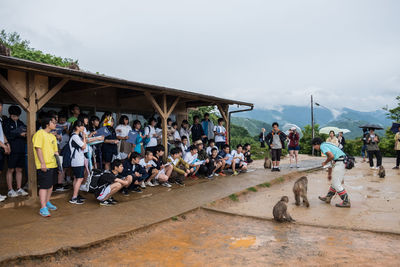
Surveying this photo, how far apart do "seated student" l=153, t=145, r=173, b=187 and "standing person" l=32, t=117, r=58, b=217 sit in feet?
9.70

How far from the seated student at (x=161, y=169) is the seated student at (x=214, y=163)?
182 cm

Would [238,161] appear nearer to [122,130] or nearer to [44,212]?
[122,130]

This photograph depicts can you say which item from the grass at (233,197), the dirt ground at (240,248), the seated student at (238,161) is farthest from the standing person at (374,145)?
the dirt ground at (240,248)

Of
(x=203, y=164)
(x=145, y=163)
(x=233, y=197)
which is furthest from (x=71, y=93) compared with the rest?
(x=233, y=197)

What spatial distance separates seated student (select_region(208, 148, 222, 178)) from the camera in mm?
9422

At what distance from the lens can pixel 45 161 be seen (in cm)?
500

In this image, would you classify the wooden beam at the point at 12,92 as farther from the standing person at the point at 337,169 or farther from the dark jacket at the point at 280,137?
the dark jacket at the point at 280,137

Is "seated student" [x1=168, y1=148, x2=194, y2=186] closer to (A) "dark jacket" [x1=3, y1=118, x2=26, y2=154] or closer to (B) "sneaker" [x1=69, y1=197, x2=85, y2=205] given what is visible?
(B) "sneaker" [x1=69, y1=197, x2=85, y2=205]

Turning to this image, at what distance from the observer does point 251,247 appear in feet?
13.7

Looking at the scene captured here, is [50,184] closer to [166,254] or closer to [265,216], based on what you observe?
[166,254]

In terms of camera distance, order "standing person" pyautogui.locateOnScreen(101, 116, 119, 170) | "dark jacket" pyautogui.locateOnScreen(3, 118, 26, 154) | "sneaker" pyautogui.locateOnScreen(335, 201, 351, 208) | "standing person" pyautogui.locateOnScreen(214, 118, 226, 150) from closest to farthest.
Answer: "dark jacket" pyautogui.locateOnScreen(3, 118, 26, 154), "sneaker" pyautogui.locateOnScreen(335, 201, 351, 208), "standing person" pyautogui.locateOnScreen(101, 116, 119, 170), "standing person" pyautogui.locateOnScreen(214, 118, 226, 150)

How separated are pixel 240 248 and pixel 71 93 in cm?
667

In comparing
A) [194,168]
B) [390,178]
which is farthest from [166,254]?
[390,178]

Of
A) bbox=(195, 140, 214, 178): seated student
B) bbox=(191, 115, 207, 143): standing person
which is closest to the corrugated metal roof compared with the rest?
bbox=(191, 115, 207, 143): standing person
